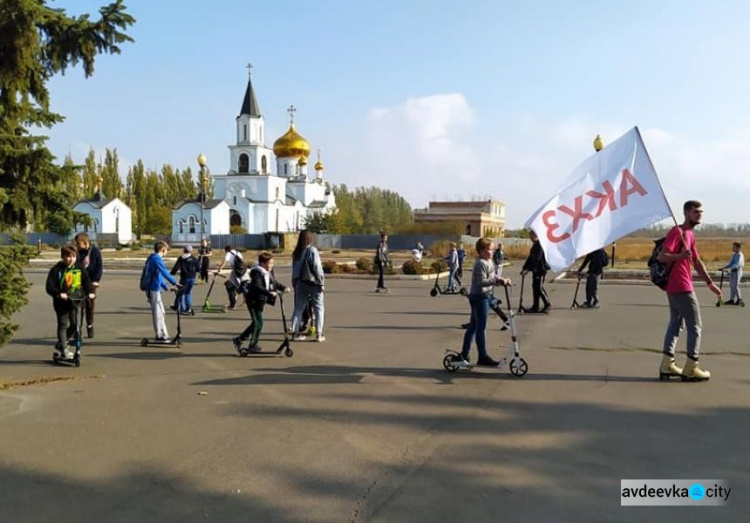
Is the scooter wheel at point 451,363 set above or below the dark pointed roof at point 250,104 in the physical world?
below

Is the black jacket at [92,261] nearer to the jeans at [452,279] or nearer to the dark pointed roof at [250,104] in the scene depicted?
the jeans at [452,279]

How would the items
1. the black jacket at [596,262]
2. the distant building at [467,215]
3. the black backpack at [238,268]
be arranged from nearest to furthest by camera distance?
the black backpack at [238,268]
the black jacket at [596,262]
the distant building at [467,215]

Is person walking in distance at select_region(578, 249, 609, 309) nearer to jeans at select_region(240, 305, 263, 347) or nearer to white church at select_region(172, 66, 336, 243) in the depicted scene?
jeans at select_region(240, 305, 263, 347)

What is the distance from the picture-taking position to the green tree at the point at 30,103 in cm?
693

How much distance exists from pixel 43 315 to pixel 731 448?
13798 millimetres

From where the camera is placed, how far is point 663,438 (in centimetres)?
542

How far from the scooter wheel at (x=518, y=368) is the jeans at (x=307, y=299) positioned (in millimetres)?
3698

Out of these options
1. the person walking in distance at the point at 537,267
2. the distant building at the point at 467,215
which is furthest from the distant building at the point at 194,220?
the person walking in distance at the point at 537,267

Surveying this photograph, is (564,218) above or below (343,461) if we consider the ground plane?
above

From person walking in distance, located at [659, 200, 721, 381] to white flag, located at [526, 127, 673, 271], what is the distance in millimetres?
342

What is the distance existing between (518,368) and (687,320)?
2.08 m

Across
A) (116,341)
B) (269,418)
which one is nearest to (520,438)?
(269,418)

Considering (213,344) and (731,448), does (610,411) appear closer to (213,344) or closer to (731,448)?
(731,448)

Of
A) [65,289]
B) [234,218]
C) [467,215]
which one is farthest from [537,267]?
[467,215]
